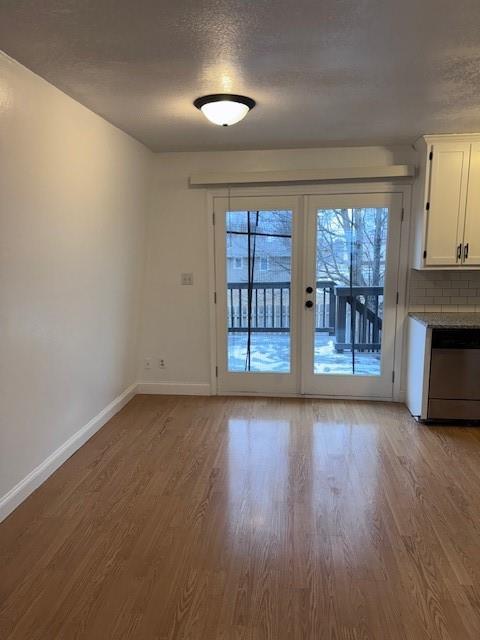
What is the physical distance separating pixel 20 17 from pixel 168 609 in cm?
248

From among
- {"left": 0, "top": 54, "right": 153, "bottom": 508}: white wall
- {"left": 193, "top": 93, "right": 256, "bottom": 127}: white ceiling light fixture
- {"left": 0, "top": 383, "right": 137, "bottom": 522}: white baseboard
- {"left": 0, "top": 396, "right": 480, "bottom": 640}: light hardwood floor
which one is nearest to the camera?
{"left": 0, "top": 396, "right": 480, "bottom": 640}: light hardwood floor

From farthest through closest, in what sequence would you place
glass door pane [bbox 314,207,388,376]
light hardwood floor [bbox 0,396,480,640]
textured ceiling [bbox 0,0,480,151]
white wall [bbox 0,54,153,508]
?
glass door pane [bbox 314,207,388,376], white wall [bbox 0,54,153,508], light hardwood floor [bbox 0,396,480,640], textured ceiling [bbox 0,0,480,151]

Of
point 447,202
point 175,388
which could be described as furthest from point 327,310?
point 175,388

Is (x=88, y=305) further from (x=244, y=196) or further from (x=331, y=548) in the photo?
(x=331, y=548)

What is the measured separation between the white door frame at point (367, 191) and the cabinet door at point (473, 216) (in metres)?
0.51

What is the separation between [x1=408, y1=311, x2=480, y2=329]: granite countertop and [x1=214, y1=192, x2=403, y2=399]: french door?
0.33 meters

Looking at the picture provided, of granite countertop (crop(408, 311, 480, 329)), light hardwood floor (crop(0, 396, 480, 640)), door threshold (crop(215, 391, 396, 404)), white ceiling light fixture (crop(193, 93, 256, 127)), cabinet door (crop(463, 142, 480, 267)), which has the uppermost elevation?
white ceiling light fixture (crop(193, 93, 256, 127))

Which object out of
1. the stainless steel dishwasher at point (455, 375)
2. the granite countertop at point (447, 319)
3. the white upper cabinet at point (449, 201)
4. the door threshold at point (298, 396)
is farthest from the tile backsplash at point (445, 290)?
the door threshold at point (298, 396)

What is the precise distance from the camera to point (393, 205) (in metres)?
4.12

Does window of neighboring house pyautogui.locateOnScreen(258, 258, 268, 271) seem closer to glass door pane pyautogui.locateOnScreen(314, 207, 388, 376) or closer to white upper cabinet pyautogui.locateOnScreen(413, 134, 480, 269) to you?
glass door pane pyautogui.locateOnScreen(314, 207, 388, 376)

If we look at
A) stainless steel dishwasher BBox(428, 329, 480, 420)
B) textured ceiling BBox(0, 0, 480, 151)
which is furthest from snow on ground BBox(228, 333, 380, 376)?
textured ceiling BBox(0, 0, 480, 151)

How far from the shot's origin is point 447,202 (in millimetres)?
3752

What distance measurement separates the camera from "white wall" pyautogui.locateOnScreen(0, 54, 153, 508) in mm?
2387

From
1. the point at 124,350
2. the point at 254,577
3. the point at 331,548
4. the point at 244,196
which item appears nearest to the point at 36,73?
the point at 244,196
